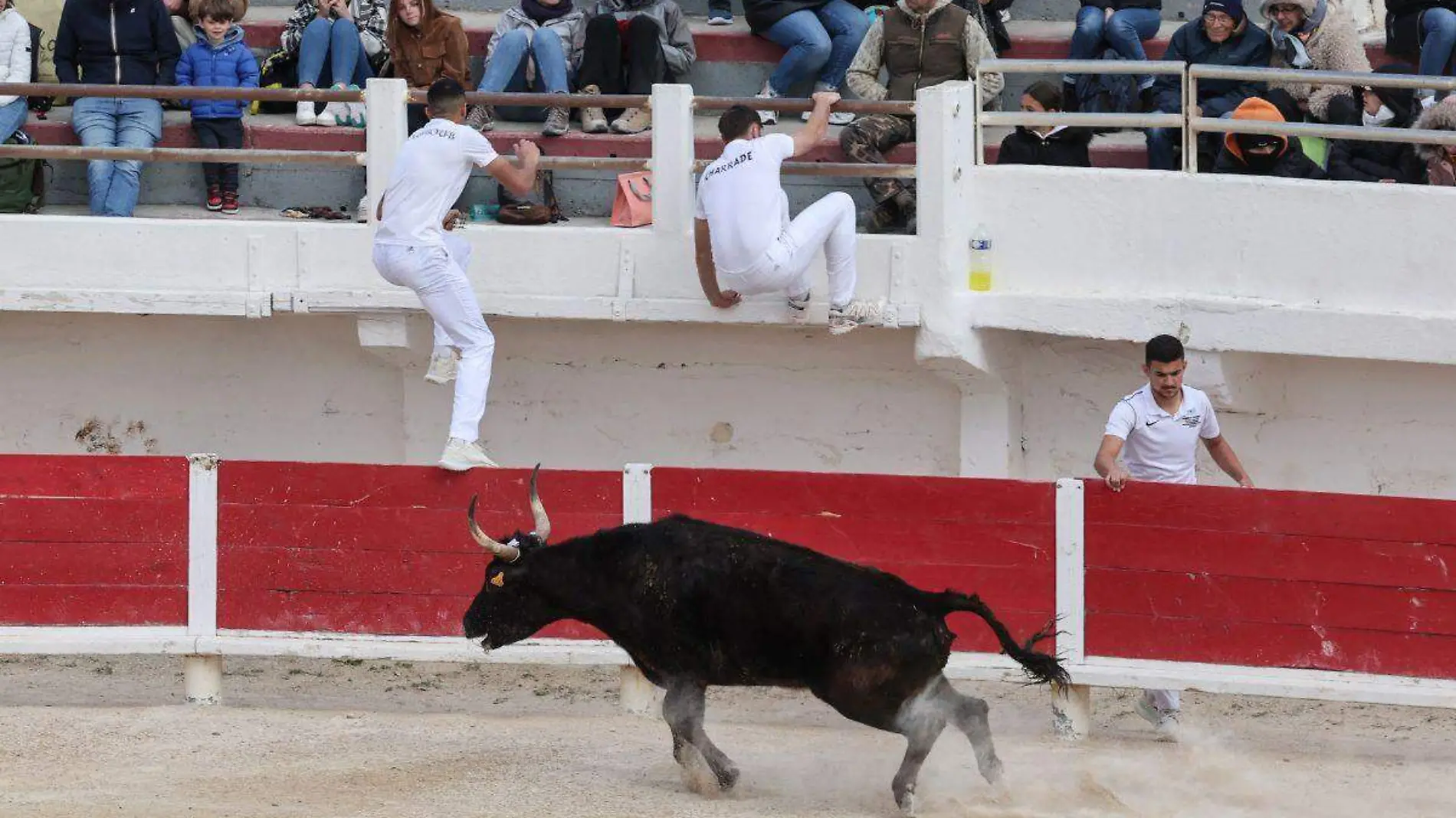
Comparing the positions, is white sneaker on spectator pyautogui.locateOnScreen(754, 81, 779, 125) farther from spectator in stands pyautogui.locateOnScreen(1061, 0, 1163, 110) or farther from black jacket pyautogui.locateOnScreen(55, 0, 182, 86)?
black jacket pyautogui.locateOnScreen(55, 0, 182, 86)

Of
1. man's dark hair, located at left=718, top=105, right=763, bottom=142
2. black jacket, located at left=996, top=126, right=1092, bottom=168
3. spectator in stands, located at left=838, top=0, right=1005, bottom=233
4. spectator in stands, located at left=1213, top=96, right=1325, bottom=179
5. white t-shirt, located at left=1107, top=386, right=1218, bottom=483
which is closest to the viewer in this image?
white t-shirt, located at left=1107, top=386, right=1218, bottom=483

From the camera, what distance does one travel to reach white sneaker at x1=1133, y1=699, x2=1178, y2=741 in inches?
400

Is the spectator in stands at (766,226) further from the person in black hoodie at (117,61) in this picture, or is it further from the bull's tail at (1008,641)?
the person in black hoodie at (117,61)

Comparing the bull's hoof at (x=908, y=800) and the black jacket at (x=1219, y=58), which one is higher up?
the black jacket at (x=1219, y=58)

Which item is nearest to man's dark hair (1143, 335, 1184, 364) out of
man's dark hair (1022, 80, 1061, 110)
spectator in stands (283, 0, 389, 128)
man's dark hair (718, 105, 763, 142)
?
man's dark hair (718, 105, 763, 142)

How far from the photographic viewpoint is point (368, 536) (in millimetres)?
10570

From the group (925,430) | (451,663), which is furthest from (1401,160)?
(451,663)

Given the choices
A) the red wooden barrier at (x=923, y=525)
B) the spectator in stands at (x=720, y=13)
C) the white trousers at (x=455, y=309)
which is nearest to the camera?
the red wooden barrier at (x=923, y=525)

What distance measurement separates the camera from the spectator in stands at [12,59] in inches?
506

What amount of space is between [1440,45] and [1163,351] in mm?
3583

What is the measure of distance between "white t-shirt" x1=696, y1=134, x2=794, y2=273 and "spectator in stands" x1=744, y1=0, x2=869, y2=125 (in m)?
2.27

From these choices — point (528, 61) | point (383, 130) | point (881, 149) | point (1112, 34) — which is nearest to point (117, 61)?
point (383, 130)

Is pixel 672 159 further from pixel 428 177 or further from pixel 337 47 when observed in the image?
pixel 337 47

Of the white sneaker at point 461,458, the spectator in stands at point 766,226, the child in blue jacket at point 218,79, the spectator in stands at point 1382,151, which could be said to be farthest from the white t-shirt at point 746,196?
the child in blue jacket at point 218,79
